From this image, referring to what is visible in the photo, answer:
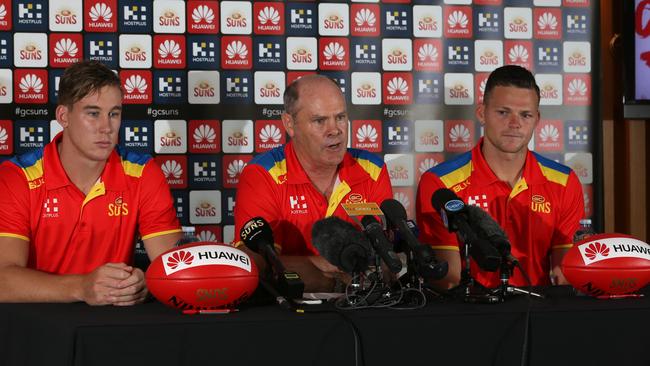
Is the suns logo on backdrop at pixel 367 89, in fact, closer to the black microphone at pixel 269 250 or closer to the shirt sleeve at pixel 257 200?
the shirt sleeve at pixel 257 200

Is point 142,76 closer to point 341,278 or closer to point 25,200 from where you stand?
point 25,200

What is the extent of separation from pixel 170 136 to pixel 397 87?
36.7 inches

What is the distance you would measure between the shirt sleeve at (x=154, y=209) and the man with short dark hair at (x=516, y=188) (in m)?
0.85

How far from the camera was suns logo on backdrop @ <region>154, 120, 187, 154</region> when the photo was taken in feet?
10.5

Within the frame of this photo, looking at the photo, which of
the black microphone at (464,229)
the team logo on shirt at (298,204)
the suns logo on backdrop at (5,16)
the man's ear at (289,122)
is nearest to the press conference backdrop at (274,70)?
the suns logo on backdrop at (5,16)

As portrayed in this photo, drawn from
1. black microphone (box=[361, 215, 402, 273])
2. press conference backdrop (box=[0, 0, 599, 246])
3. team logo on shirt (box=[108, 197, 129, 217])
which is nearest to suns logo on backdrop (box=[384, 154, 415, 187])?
press conference backdrop (box=[0, 0, 599, 246])

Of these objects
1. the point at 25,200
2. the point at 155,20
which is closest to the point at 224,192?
the point at 155,20

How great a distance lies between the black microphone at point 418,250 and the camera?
1586 millimetres

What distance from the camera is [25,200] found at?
248cm

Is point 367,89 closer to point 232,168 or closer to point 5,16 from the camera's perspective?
point 232,168

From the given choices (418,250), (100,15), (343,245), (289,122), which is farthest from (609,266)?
(100,15)

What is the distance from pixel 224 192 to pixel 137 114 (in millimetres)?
455

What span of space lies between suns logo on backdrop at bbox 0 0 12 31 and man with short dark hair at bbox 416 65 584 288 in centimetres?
169

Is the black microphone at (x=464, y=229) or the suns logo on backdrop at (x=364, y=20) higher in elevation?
the suns logo on backdrop at (x=364, y=20)
